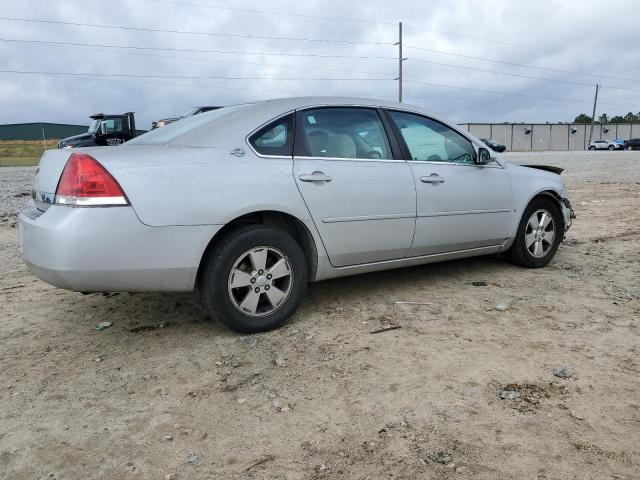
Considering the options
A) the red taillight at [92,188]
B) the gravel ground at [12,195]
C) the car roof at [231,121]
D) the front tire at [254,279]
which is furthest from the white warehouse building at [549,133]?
the red taillight at [92,188]

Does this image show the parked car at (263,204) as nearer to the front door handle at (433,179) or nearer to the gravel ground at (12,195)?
the front door handle at (433,179)

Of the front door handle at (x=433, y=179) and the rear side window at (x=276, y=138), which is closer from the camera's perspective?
the rear side window at (x=276, y=138)

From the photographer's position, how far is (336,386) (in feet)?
9.23

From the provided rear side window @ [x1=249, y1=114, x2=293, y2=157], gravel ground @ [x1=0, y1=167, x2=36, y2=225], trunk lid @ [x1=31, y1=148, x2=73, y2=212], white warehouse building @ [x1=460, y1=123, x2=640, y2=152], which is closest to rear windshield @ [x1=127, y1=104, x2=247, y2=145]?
rear side window @ [x1=249, y1=114, x2=293, y2=157]

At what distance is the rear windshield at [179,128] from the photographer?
Answer: 3.55 meters

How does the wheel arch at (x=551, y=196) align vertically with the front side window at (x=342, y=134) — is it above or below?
below

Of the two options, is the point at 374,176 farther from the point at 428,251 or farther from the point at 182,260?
the point at 182,260

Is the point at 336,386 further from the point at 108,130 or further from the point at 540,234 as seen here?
the point at 108,130

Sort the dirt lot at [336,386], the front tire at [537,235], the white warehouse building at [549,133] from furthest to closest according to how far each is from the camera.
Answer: the white warehouse building at [549,133], the front tire at [537,235], the dirt lot at [336,386]

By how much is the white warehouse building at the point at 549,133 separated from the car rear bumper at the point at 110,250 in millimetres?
68361

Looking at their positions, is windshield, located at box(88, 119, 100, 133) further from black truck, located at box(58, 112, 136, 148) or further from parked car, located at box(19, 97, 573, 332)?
parked car, located at box(19, 97, 573, 332)

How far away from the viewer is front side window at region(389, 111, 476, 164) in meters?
4.32

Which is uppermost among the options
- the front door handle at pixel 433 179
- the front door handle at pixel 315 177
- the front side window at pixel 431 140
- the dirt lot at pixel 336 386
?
the front side window at pixel 431 140

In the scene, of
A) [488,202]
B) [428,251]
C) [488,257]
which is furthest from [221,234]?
[488,257]
